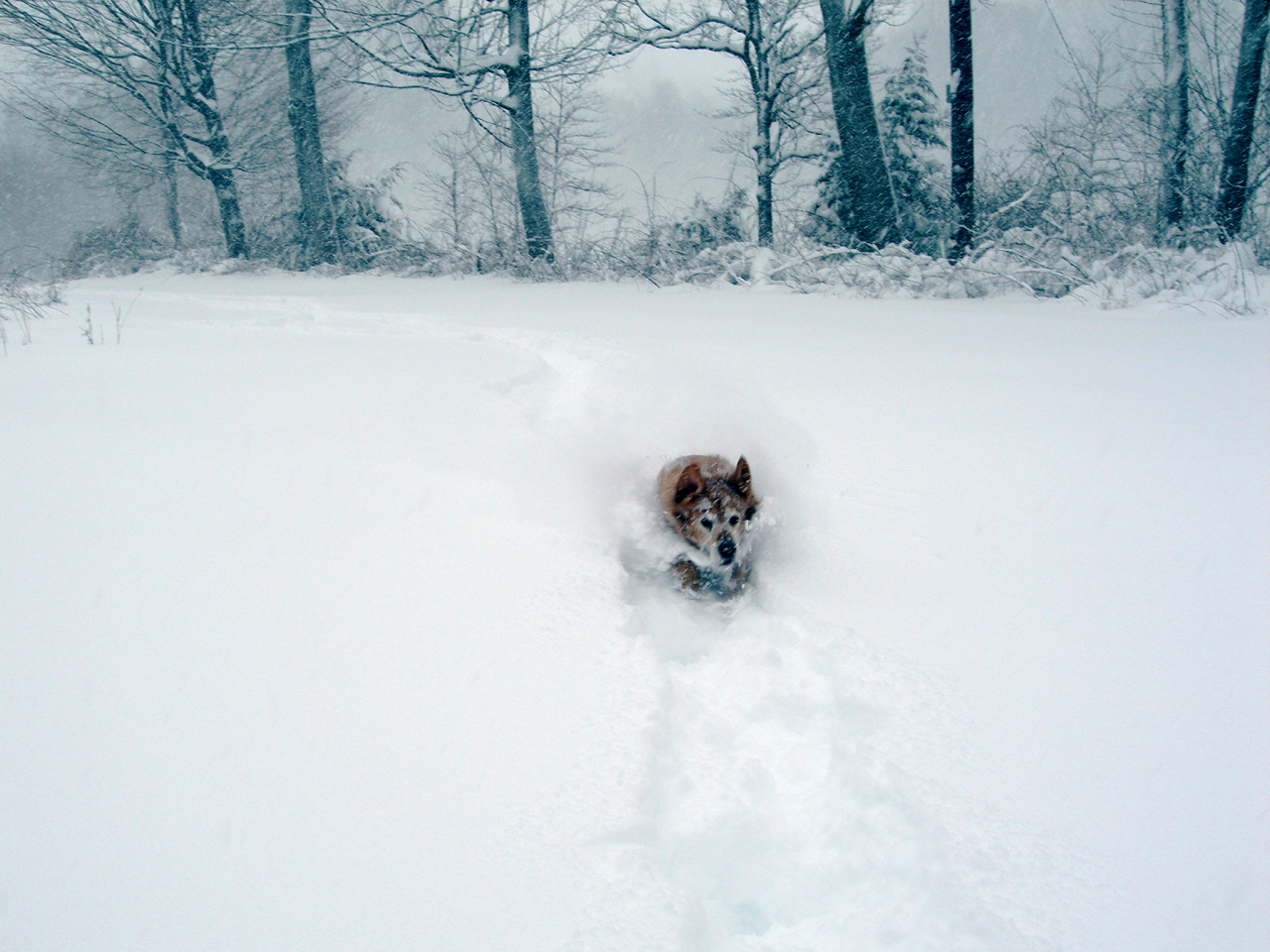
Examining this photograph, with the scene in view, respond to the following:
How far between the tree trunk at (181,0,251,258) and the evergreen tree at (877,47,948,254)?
44.4ft

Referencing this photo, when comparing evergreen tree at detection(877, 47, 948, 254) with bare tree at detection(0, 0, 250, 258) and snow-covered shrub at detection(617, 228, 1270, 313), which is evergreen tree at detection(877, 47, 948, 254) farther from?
bare tree at detection(0, 0, 250, 258)

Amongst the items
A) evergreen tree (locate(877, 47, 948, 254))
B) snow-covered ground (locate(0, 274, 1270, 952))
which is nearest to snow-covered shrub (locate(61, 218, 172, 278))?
snow-covered ground (locate(0, 274, 1270, 952))

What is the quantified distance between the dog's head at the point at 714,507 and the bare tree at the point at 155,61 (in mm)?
15236

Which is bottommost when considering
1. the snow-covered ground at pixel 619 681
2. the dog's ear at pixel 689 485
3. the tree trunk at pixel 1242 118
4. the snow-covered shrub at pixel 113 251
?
the snow-covered ground at pixel 619 681

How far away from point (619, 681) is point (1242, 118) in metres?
9.49

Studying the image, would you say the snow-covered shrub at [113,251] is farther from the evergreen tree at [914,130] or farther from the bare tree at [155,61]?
the evergreen tree at [914,130]

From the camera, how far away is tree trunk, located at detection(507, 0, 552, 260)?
948 centimetres

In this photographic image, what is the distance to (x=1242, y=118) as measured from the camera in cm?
694

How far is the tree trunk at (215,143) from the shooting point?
14.1m

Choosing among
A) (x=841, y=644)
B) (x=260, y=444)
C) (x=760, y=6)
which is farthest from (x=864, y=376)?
(x=760, y=6)

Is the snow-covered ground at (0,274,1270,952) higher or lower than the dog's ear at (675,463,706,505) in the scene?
lower

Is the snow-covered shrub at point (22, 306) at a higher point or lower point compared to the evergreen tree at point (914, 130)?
lower

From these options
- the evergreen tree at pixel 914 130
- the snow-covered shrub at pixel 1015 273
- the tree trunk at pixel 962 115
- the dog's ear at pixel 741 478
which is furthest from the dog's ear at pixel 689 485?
the evergreen tree at pixel 914 130

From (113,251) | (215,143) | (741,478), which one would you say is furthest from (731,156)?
(113,251)
